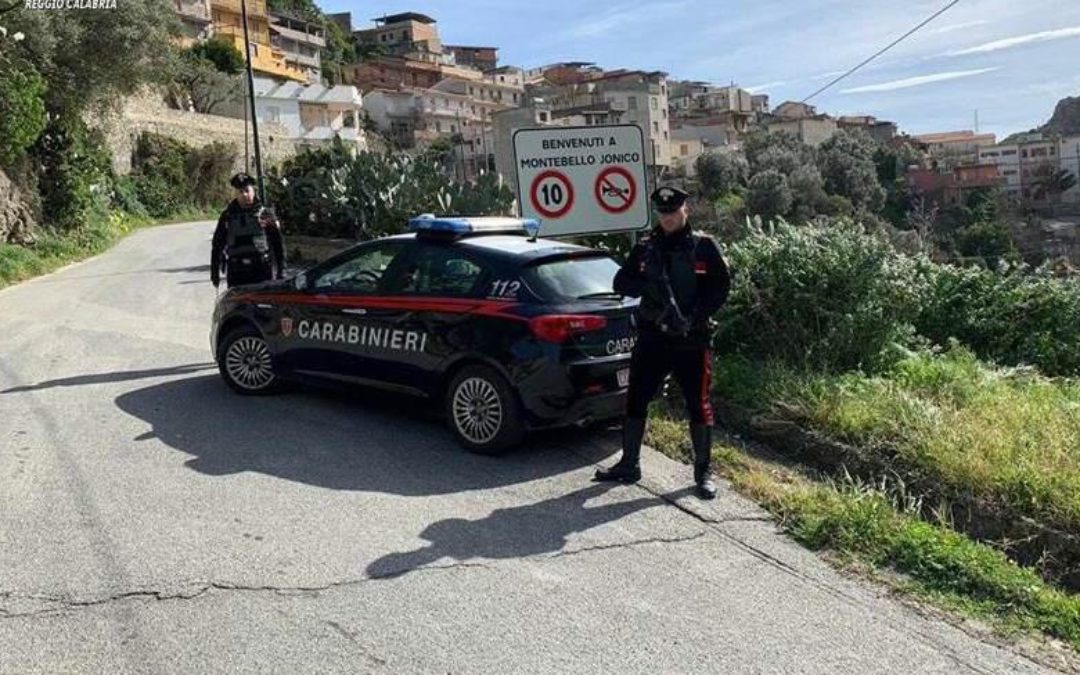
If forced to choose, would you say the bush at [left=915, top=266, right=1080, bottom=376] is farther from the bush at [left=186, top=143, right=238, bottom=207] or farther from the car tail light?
the bush at [left=186, top=143, right=238, bottom=207]

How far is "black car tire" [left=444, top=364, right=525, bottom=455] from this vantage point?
630 cm

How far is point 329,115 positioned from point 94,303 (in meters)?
71.2

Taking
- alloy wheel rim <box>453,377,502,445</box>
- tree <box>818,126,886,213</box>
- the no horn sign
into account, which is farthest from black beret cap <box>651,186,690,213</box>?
tree <box>818,126,886,213</box>

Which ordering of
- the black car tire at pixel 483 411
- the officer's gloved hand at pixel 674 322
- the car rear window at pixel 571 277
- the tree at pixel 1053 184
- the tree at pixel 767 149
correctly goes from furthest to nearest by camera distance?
the tree at pixel 1053 184, the tree at pixel 767 149, the car rear window at pixel 571 277, the black car tire at pixel 483 411, the officer's gloved hand at pixel 674 322

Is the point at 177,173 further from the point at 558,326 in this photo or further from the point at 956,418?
the point at 956,418

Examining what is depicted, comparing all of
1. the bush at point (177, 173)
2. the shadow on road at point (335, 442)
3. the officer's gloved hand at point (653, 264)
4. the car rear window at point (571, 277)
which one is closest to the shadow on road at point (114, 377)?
the shadow on road at point (335, 442)

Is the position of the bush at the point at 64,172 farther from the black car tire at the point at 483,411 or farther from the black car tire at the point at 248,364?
the black car tire at the point at 483,411

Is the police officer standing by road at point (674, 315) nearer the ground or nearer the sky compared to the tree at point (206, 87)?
nearer the ground

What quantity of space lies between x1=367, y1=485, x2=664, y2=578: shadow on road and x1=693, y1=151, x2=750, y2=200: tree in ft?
182

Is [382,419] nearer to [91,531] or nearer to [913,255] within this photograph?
[91,531]

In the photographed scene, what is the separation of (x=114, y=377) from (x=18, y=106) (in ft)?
52.8

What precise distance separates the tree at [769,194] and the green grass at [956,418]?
1502 inches

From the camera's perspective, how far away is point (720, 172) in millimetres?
61438

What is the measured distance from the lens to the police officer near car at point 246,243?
30.5 feet
